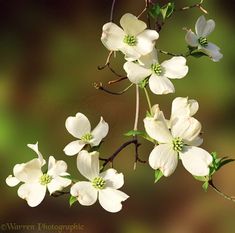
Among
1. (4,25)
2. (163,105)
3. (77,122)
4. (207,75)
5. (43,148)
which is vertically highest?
(4,25)

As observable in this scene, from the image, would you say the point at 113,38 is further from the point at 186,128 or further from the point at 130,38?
the point at 186,128

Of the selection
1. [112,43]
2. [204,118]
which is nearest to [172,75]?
[112,43]

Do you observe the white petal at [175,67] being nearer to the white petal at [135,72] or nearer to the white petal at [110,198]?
the white petal at [135,72]

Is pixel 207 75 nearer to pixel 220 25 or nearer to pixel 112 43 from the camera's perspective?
Answer: pixel 220 25

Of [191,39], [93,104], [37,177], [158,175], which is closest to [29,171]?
[37,177]

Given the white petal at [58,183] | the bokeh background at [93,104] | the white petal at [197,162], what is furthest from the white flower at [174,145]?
the bokeh background at [93,104]

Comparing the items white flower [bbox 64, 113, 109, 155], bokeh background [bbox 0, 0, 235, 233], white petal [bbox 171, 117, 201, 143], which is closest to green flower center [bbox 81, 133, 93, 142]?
white flower [bbox 64, 113, 109, 155]
